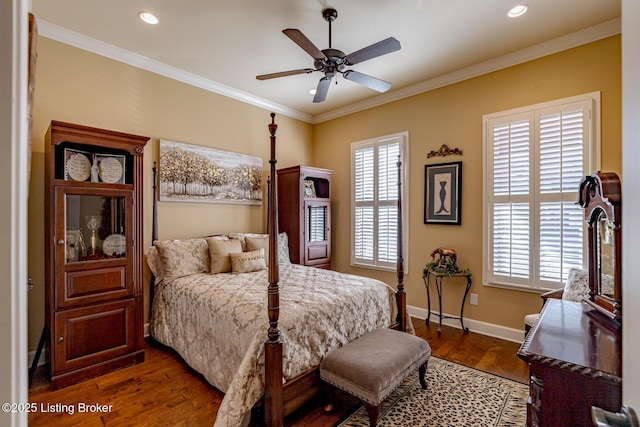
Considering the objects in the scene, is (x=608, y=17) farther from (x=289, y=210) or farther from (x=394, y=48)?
(x=289, y=210)

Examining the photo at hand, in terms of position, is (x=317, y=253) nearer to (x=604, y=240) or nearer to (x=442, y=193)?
(x=442, y=193)

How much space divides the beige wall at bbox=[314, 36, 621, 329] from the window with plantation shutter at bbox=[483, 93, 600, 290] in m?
0.11

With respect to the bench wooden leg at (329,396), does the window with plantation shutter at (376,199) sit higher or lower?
higher

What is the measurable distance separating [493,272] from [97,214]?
4089 millimetres

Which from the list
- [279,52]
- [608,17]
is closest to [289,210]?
[279,52]

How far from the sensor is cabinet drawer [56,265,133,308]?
2457mm

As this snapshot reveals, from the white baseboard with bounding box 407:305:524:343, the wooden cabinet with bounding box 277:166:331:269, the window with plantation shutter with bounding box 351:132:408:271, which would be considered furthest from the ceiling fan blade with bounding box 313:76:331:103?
the white baseboard with bounding box 407:305:524:343

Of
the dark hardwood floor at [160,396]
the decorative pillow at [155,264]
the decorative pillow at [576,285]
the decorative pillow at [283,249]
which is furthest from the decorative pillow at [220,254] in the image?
the decorative pillow at [576,285]

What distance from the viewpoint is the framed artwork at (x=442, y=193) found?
12.3 ft

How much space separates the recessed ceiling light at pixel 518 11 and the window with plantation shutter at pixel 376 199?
1769mm

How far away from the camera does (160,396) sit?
7.57 ft

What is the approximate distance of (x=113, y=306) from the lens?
8.86 ft

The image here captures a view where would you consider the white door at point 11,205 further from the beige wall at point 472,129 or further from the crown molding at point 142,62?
the beige wall at point 472,129

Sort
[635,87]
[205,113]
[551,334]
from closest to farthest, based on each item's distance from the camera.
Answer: [635,87] < [551,334] < [205,113]
